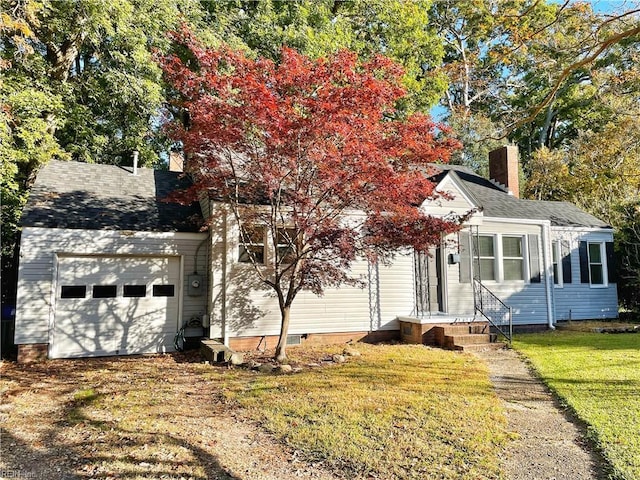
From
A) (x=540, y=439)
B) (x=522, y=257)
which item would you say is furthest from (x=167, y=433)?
(x=522, y=257)

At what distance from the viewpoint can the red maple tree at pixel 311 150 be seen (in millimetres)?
7492

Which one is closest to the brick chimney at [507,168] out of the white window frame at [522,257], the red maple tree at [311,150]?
the white window frame at [522,257]

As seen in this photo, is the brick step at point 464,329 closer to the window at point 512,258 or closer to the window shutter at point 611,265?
the window at point 512,258

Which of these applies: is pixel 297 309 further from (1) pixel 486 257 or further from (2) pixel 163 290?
(1) pixel 486 257

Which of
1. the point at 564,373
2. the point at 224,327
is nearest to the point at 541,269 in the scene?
the point at 564,373

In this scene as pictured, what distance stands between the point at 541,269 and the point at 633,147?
41.6 ft

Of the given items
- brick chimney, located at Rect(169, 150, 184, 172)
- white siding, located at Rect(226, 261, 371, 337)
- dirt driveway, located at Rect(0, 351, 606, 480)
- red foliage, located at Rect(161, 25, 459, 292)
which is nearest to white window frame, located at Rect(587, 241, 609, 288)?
red foliage, located at Rect(161, 25, 459, 292)

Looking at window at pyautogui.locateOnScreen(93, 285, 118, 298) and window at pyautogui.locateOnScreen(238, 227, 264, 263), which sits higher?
window at pyautogui.locateOnScreen(238, 227, 264, 263)

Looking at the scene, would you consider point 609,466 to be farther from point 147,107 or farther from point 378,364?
point 147,107

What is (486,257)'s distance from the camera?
1272 cm

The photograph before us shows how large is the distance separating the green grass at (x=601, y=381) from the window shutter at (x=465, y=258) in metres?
2.05

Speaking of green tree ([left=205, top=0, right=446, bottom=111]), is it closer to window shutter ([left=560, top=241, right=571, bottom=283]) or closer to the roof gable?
the roof gable

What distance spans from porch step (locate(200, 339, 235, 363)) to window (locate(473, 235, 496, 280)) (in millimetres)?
7618

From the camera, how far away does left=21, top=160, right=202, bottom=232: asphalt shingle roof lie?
9.89 meters
